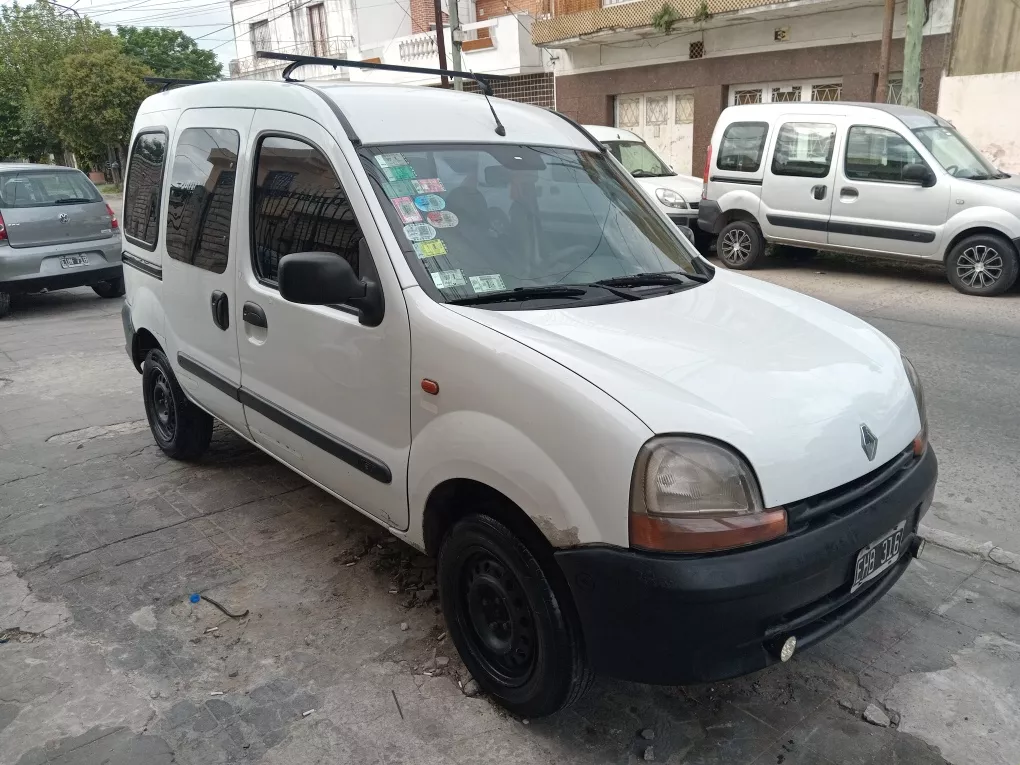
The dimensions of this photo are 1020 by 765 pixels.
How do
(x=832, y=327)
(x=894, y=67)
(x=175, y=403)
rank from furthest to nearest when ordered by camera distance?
(x=894, y=67), (x=175, y=403), (x=832, y=327)

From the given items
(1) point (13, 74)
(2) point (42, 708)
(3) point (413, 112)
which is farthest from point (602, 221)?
(1) point (13, 74)

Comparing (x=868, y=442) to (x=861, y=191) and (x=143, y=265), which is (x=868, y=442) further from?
(x=861, y=191)

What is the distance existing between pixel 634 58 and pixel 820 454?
18.5 meters

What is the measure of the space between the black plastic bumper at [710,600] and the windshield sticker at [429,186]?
4.80 feet

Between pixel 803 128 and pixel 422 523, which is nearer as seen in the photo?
pixel 422 523

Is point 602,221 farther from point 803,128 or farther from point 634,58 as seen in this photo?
point 634,58

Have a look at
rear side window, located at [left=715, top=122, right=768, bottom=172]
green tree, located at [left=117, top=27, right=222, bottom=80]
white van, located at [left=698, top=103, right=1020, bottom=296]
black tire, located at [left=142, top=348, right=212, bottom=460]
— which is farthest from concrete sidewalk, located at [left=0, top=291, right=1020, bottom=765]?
green tree, located at [left=117, top=27, right=222, bottom=80]

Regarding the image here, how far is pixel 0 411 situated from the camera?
20.1ft

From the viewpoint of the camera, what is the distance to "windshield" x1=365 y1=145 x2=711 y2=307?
9.30 ft

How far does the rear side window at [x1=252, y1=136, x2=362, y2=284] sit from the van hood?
67 cm

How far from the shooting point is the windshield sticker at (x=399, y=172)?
2938 millimetres

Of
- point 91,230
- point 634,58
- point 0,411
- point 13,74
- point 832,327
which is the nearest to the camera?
point 832,327

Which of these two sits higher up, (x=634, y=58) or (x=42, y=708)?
(x=634, y=58)

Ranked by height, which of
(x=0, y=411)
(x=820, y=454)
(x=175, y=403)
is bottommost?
(x=0, y=411)
